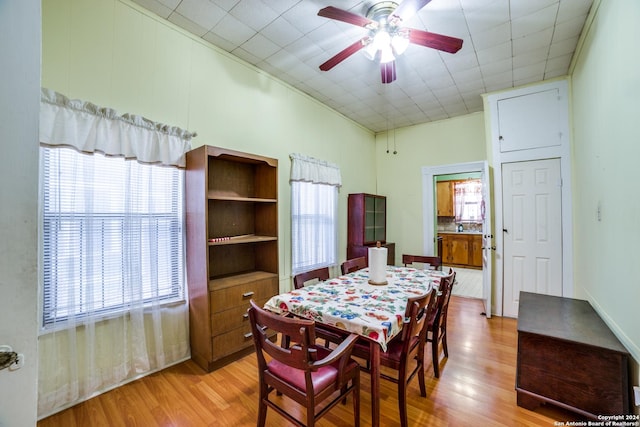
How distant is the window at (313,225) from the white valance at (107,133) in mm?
1457

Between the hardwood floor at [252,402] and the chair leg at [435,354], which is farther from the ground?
the chair leg at [435,354]

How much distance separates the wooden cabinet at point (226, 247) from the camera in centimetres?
224

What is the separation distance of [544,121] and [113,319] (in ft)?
15.8

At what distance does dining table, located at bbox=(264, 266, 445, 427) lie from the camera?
1.47m

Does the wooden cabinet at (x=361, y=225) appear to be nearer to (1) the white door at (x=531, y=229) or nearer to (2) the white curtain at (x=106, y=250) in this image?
(1) the white door at (x=531, y=229)

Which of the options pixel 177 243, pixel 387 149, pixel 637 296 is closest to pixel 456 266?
pixel 387 149

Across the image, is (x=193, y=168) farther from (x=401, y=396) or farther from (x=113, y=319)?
(x=401, y=396)

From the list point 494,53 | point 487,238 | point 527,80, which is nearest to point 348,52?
point 494,53

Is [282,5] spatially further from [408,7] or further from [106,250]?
[106,250]

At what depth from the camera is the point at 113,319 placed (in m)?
2.01

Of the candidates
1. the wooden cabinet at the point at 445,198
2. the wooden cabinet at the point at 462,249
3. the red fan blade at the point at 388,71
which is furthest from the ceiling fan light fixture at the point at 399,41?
the wooden cabinet at the point at 445,198

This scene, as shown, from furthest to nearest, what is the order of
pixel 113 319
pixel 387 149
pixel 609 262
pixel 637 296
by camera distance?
pixel 387 149
pixel 113 319
pixel 609 262
pixel 637 296

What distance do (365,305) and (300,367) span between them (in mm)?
617

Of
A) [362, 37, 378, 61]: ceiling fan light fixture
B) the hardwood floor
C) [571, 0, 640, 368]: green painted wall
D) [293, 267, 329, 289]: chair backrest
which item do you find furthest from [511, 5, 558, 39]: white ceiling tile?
the hardwood floor
